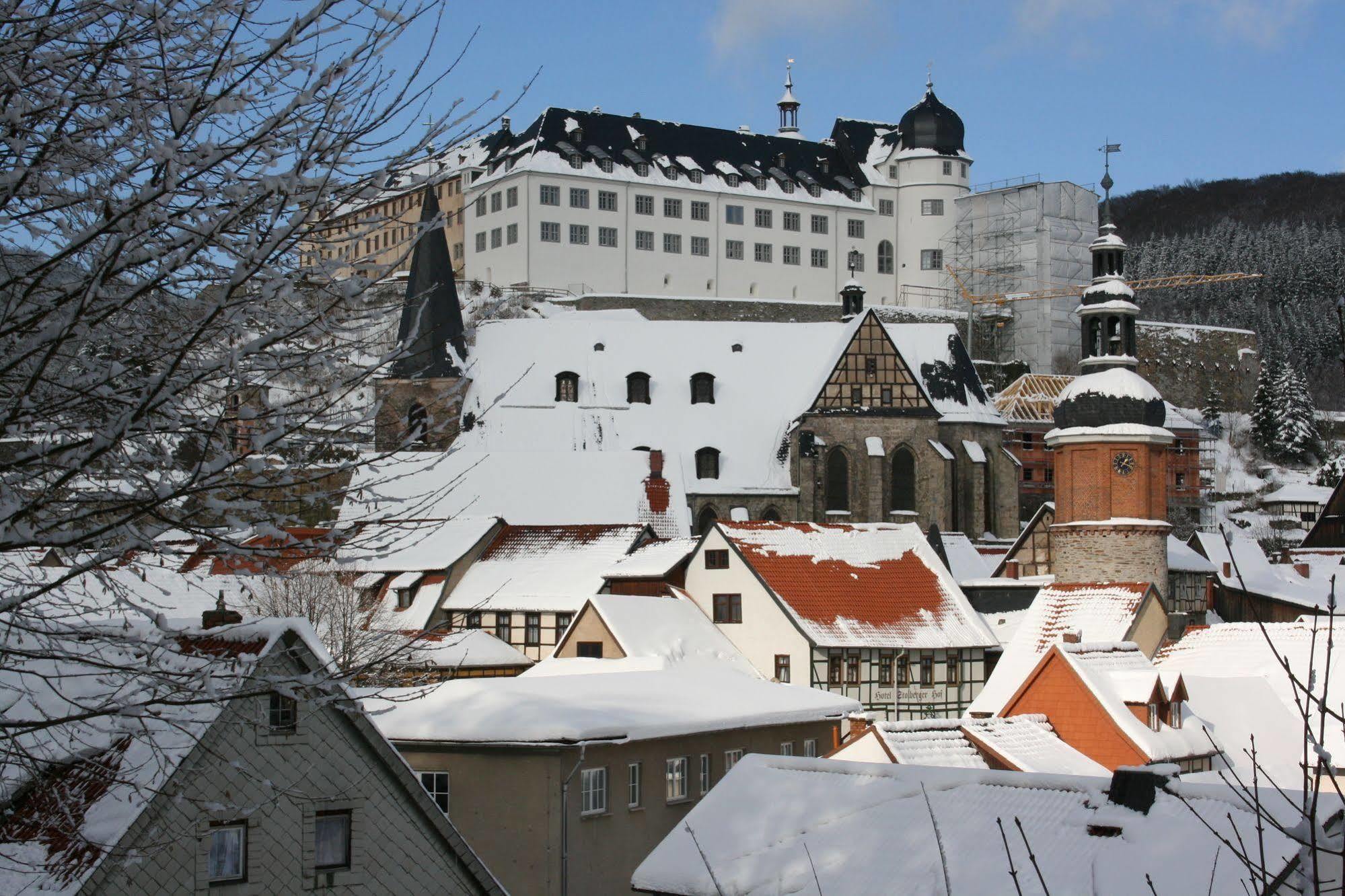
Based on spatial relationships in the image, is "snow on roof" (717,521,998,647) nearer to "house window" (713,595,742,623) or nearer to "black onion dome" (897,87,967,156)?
"house window" (713,595,742,623)

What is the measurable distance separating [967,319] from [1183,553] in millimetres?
38837

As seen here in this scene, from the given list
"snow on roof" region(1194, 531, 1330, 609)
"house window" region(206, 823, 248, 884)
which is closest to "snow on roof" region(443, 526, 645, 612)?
"snow on roof" region(1194, 531, 1330, 609)

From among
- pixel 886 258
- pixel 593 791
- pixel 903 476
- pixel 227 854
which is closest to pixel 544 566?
pixel 903 476

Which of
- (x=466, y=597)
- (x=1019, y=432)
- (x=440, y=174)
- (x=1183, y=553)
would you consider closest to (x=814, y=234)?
(x=1019, y=432)

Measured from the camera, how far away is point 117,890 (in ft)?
42.6

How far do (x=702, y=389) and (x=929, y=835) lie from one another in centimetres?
4670

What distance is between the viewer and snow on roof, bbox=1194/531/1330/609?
4975cm

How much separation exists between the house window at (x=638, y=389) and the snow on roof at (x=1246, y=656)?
24539 mm

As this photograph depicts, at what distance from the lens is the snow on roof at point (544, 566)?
43.1m

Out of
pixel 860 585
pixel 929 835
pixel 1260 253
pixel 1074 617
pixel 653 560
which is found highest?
pixel 1260 253

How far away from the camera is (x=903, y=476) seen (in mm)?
59500

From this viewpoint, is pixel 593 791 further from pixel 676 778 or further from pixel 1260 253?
pixel 1260 253

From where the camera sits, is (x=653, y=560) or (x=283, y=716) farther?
(x=653, y=560)

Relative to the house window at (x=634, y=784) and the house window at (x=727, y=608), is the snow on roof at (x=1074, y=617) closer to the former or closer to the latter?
the house window at (x=727, y=608)
